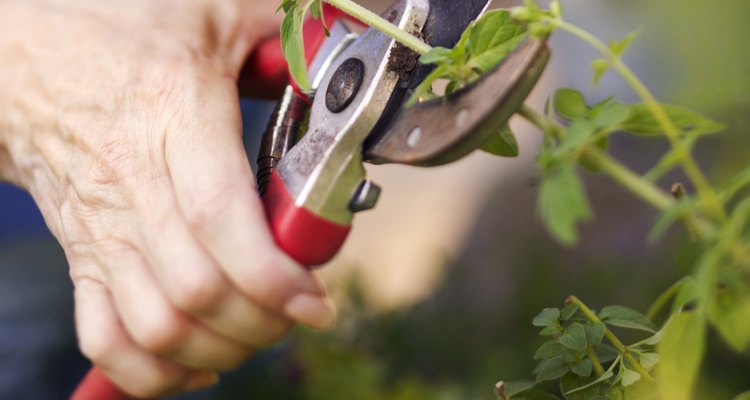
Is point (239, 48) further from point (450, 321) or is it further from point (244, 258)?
point (450, 321)

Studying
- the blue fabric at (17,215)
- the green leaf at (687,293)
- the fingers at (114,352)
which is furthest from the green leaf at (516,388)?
the blue fabric at (17,215)

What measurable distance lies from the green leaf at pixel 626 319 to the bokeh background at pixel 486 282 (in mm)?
408

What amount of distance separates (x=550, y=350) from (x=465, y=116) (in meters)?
0.16

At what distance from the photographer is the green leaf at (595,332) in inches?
21.2

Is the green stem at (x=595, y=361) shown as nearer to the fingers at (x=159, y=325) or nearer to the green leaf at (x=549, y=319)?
the green leaf at (x=549, y=319)

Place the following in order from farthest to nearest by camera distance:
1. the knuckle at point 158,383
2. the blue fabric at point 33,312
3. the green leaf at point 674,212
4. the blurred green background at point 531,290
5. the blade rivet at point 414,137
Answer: the blue fabric at point 33,312, the blurred green background at point 531,290, the knuckle at point 158,383, the blade rivet at point 414,137, the green leaf at point 674,212

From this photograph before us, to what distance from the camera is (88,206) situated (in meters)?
0.85

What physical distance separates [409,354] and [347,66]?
30.2 inches

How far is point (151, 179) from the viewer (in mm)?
776

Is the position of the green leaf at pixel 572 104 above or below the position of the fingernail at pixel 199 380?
above

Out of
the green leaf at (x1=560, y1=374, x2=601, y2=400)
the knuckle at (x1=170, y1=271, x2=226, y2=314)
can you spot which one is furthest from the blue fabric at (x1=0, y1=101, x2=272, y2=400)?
the green leaf at (x1=560, y1=374, x2=601, y2=400)

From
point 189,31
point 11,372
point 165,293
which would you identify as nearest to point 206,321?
point 165,293

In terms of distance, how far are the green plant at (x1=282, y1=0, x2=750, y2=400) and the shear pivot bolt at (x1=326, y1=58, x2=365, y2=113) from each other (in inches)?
5.0

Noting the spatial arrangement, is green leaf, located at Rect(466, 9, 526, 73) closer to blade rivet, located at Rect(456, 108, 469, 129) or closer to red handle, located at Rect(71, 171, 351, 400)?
blade rivet, located at Rect(456, 108, 469, 129)
